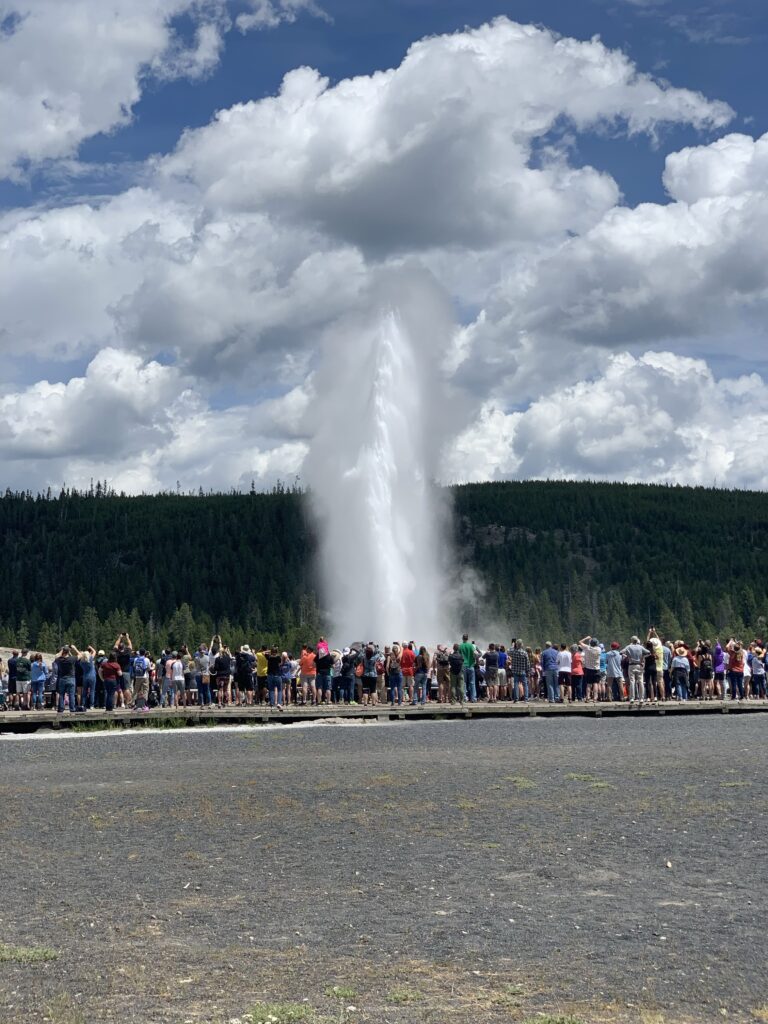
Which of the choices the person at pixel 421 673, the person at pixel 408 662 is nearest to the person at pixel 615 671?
the person at pixel 421 673

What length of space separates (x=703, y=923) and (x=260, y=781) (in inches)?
383

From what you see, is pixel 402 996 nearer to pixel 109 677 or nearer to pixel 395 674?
pixel 109 677

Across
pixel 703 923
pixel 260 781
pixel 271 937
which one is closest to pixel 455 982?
pixel 271 937

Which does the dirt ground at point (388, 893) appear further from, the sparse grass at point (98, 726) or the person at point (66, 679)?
the person at point (66, 679)

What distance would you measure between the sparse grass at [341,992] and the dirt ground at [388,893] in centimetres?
2

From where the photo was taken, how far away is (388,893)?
10.1 meters

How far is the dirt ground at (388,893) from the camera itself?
288 inches

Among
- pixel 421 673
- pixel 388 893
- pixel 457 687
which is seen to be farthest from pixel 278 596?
pixel 388 893

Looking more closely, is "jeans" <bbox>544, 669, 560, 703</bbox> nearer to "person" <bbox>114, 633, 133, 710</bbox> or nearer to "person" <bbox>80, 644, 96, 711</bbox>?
"person" <bbox>114, 633, 133, 710</bbox>

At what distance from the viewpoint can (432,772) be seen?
1839 centimetres

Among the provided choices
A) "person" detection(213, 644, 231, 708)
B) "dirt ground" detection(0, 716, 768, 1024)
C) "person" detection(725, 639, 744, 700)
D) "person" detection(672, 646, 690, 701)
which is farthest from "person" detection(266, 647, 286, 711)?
"person" detection(725, 639, 744, 700)

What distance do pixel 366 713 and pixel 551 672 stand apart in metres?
5.33

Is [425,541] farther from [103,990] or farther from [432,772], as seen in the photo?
[103,990]

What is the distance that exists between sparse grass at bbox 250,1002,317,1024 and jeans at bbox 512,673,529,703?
24810mm
